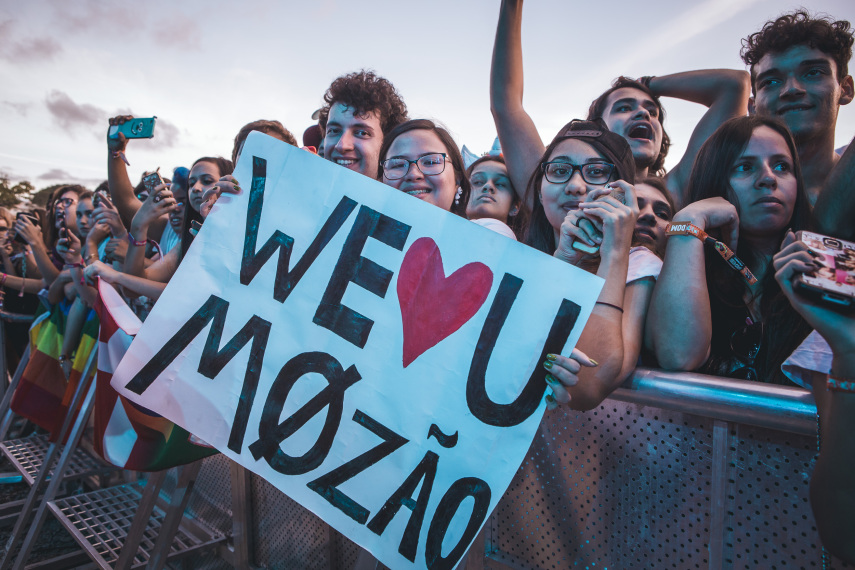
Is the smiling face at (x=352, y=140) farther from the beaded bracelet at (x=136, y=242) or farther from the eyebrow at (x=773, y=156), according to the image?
the eyebrow at (x=773, y=156)

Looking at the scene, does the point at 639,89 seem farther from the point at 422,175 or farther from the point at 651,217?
the point at 422,175

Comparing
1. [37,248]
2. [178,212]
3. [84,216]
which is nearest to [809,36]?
[178,212]

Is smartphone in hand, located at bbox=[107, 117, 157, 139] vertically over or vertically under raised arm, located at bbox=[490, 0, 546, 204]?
under

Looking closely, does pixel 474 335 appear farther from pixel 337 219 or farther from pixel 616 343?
pixel 337 219

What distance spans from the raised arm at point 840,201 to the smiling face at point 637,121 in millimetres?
1136

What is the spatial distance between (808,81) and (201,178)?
11.4 feet

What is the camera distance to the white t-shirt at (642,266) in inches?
52.9

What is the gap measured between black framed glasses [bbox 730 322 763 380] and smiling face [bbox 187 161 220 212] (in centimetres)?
295

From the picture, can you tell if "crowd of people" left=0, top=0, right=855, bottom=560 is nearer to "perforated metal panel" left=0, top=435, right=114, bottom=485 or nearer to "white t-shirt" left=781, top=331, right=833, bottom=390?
"white t-shirt" left=781, top=331, right=833, bottom=390

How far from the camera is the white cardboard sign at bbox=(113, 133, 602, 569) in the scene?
1.06 m

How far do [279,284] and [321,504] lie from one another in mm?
605

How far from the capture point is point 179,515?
195cm

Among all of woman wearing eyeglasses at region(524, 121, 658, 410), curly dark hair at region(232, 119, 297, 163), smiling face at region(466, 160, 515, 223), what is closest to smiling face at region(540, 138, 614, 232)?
woman wearing eyeglasses at region(524, 121, 658, 410)

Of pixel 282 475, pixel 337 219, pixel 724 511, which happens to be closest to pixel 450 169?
pixel 337 219
